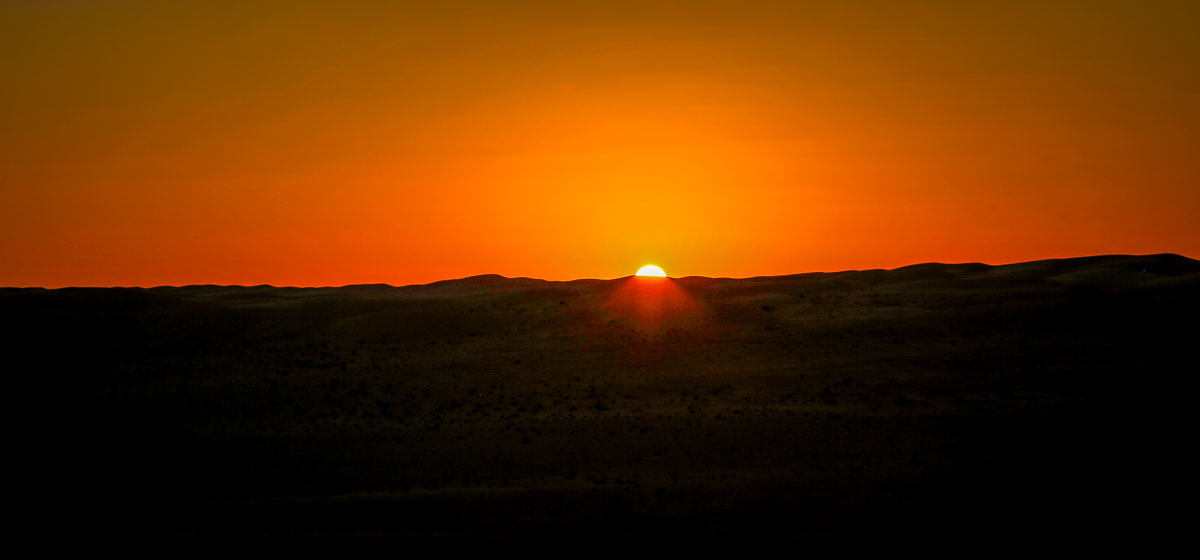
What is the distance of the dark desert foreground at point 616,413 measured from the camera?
59.9 feet

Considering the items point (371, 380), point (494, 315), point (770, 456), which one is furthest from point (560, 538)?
point (494, 315)

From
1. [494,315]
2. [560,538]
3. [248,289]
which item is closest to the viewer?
[560,538]

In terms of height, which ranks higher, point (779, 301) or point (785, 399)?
point (779, 301)

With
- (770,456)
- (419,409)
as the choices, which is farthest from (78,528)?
(770,456)

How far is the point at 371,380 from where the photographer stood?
1282 inches

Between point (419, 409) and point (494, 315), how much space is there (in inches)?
617

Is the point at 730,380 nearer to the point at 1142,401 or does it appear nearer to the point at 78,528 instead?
the point at 1142,401

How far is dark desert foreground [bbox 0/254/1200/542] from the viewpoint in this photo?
59.9 ft

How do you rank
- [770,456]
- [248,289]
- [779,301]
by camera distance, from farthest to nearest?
[248,289], [779,301], [770,456]

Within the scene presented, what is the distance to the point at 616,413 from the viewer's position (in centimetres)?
2700

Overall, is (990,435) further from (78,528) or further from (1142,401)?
(78,528)

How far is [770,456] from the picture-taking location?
2259 centimetres

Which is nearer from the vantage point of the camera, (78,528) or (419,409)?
(78,528)

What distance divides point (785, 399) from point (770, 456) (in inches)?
229
